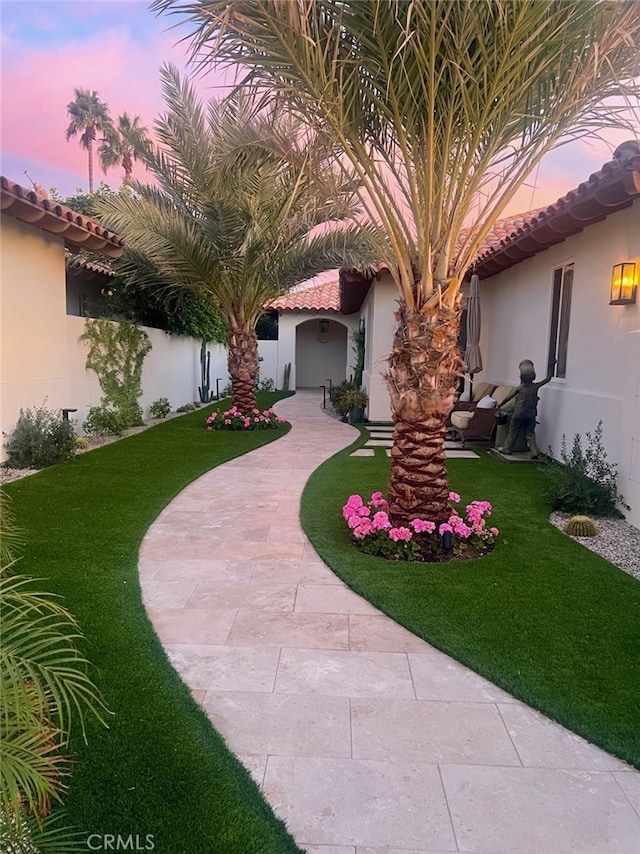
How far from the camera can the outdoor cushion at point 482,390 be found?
13380 millimetres

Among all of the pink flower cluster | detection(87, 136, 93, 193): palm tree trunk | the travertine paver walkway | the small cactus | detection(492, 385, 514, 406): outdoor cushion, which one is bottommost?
the travertine paver walkway

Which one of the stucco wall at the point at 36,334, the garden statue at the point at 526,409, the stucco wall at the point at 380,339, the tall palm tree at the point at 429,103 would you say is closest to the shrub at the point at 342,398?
the stucco wall at the point at 380,339

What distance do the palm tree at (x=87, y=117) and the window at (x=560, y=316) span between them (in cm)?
2983

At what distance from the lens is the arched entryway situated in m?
29.2

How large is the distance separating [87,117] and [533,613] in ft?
124

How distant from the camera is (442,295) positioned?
539cm

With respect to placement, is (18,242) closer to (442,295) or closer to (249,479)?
(249,479)

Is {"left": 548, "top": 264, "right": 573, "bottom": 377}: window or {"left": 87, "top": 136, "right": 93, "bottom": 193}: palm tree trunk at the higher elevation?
{"left": 87, "top": 136, "right": 93, "bottom": 193}: palm tree trunk

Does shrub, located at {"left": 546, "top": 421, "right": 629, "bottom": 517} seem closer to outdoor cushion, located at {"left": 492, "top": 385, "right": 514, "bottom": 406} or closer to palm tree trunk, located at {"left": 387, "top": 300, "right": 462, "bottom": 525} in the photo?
palm tree trunk, located at {"left": 387, "top": 300, "right": 462, "bottom": 525}

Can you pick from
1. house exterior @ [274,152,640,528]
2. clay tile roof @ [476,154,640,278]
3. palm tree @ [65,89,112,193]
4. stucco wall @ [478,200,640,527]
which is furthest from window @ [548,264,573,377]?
palm tree @ [65,89,112,193]

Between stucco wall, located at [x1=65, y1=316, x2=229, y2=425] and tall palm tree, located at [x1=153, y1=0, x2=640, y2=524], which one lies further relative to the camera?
stucco wall, located at [x1=65, y1=316, x2=229, y2=425]

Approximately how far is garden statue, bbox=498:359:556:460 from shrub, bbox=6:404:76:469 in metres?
7.62

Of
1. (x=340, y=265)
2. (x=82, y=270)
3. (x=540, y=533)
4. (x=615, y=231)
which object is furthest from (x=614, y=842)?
(x=82, y=270)

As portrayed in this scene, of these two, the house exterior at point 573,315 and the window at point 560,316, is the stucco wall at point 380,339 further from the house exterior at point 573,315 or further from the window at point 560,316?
the window at point 560,316
